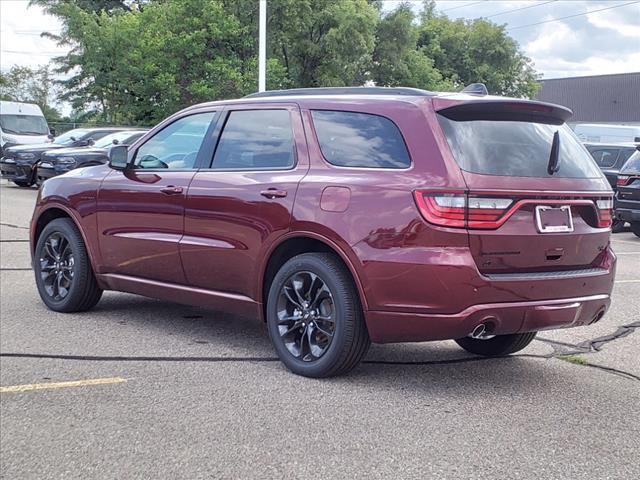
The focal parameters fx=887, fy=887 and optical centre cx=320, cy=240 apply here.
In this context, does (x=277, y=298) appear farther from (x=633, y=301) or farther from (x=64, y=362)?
(x=633, y=301)

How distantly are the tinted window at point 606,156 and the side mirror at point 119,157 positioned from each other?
45.9ft

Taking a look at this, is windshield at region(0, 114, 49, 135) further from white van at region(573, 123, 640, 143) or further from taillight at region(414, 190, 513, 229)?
taillight at region(414, 190, 513, 229)

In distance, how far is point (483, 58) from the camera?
62.3 m

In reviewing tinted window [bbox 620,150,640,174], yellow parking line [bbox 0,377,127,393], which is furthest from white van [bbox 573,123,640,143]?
yellow parking line [bbox 0,377,127,393]

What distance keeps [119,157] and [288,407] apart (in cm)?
289

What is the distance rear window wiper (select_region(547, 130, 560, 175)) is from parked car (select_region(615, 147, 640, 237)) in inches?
430

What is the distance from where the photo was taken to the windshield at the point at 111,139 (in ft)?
70.7

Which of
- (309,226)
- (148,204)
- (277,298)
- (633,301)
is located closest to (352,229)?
(309,226)

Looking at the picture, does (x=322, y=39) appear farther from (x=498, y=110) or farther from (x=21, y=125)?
(x=498, y=110)

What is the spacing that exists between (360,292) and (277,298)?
0.71 meters

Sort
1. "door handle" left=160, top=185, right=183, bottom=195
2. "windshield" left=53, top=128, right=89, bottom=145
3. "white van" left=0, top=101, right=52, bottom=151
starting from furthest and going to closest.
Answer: "white van" left=0, top=101, right=52, bottom=151
"windshield" left=53, top=128, right=89, bottom=145
"door handle" left=160, top=185, right=183, bottom=195

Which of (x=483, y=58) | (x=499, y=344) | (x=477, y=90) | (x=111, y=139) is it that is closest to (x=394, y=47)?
(x=483, y=58)

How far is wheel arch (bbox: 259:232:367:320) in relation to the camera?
5059 mm

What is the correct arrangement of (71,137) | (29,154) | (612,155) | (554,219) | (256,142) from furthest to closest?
(71,137)
(29,154)
(612,155)
(256,142)
(554,219)
